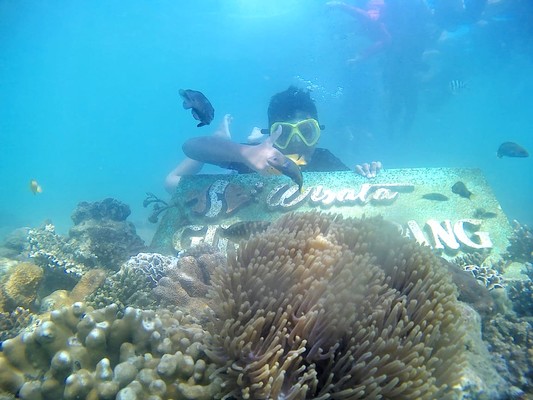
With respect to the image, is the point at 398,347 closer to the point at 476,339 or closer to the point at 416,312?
the point at 416,312

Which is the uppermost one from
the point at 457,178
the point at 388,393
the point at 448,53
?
the point at 448,53

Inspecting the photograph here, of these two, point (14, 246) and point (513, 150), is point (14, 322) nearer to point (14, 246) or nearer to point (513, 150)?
point (14, 246)

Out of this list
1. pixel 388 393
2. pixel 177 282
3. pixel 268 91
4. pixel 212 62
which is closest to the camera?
pixel 388 393

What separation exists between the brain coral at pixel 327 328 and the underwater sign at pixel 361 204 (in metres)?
4.01

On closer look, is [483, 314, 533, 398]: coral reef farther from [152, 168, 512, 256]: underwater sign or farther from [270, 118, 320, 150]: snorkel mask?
[270, 118, 320, 150]: snorkel mask

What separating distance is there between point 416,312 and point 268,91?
96.1 m

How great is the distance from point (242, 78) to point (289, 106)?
296ft

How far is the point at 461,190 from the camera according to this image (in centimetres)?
682

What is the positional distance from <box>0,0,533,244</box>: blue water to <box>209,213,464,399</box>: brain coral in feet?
53.2

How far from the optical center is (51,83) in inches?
3804

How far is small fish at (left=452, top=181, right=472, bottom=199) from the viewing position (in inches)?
267

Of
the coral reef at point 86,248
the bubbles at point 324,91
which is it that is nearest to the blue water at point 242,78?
the bubbles at point 324,91

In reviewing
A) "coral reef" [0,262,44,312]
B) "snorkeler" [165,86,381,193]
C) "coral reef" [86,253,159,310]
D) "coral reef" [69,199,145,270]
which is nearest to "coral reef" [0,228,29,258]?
"coral reef" [69,199,145,270]

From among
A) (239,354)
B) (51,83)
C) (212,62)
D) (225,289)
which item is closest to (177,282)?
(225,289)
